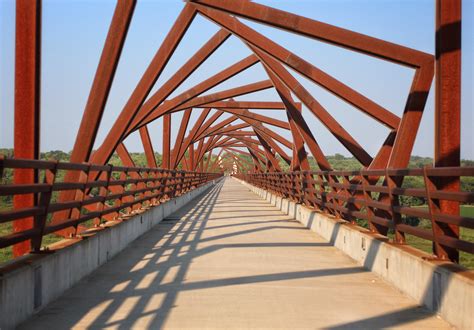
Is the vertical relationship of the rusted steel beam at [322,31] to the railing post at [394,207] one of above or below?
above

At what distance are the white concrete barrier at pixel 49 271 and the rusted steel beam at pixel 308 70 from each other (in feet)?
20.0

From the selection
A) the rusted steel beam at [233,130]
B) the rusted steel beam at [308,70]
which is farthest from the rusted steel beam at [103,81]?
the rusted steel beam at [233,130]

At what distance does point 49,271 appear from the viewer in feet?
22.3

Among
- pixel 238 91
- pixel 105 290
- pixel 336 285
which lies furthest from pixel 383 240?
pixel 238 91

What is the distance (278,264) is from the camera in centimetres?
998

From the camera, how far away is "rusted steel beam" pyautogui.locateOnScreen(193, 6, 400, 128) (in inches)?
535

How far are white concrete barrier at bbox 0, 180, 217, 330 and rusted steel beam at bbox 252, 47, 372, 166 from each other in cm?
620

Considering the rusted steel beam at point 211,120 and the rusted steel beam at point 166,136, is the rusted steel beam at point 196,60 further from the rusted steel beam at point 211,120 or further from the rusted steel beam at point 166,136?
the rusted steel beam at point 211,120

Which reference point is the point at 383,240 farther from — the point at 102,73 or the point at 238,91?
the point at 238,91

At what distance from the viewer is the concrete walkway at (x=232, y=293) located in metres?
6.03

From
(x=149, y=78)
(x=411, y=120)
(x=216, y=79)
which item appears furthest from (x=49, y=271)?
(x=216, y=79)

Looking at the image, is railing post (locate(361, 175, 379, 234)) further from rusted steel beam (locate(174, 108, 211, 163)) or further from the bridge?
rusted steel beam (locate(174, 108, 211, 163))

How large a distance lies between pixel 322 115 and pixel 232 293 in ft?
34.2

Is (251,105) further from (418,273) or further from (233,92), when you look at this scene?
(418,273)
